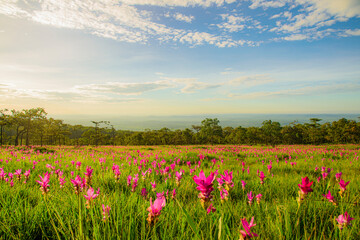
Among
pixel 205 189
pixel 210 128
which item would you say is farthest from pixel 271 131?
pixel 205 189

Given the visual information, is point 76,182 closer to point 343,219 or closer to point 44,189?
point 44,189

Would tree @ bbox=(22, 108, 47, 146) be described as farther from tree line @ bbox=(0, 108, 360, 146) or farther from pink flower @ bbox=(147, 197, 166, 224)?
pink flower @ bbox=(147, 197, 166, 224)

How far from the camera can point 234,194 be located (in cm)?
375

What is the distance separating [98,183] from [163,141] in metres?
86.5

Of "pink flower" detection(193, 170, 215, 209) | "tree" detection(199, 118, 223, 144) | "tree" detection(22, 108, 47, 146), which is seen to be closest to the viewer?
"pink flower" detection(193, 170, 215, 209)

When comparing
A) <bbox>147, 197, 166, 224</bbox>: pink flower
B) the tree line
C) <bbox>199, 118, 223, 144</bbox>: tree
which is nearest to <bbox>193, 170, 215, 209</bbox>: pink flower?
<bbox>147, 197, 166, 224</bbox>: pink flower

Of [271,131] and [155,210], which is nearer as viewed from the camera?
[155,210]

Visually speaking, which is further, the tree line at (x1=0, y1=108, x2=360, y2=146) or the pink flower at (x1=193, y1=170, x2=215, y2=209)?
the tree line at (x1=0, y1=108, x2=360, y2=146)

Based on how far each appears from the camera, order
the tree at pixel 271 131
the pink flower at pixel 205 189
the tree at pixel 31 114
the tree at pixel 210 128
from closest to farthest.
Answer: the pink flower at pixel 205 189, the tree at pixel 31 114, the tree at pixel 271 131, the tree at pixel 210 128

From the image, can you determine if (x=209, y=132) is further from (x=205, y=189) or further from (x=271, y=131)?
(x=205, y=189)

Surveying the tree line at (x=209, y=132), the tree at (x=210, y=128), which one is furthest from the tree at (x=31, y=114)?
the tree at (x=210, y=128)

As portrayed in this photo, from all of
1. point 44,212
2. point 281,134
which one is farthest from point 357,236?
point 281,134

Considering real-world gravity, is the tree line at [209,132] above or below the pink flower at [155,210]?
below

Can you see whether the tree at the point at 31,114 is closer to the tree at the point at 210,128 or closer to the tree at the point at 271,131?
the tree at the point at 210,128
